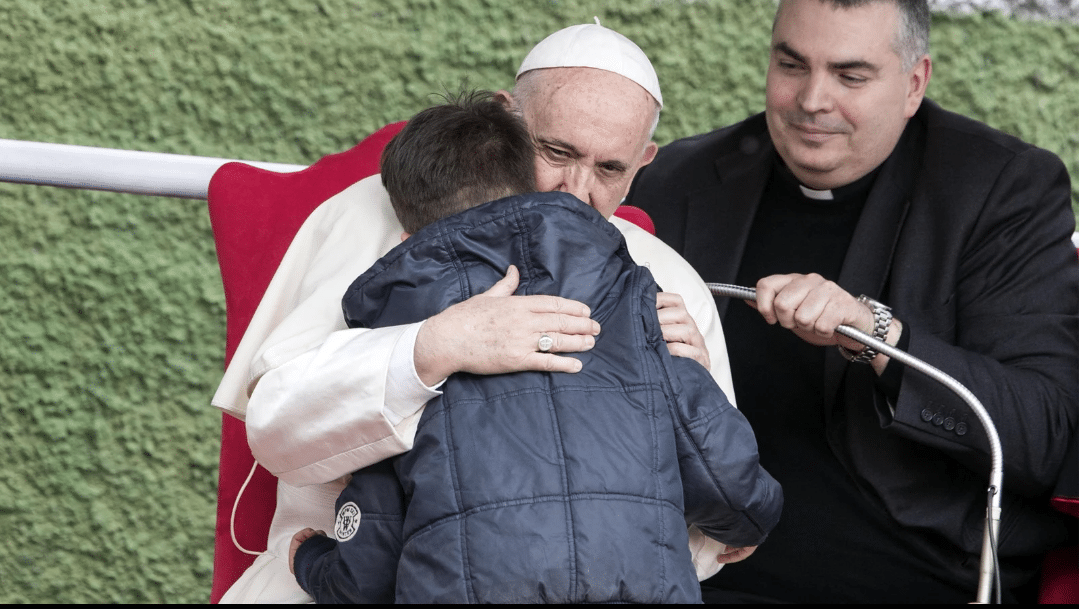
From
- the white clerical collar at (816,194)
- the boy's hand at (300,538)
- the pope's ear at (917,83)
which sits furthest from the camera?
the white clerical collar at (816,194)

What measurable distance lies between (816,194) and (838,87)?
0.28 meters

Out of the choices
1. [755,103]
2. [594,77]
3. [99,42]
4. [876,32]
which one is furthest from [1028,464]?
[99,42]

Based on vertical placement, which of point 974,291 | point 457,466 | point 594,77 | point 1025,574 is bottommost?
point 1025,574

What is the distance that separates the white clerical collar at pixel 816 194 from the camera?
2.47 m

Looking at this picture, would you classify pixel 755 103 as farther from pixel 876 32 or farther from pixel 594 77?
pixel 594 77

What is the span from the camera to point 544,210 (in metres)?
1.34

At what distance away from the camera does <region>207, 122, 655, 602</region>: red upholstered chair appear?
78.1 inches

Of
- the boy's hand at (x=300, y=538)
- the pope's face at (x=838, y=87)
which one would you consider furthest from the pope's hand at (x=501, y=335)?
the pope's face at (x=838, y=87)

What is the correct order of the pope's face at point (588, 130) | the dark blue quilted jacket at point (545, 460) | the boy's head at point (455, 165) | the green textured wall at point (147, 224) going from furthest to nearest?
the green textured wall at point (147, 224), the pope's face at point (588, 130), the boy's head at point (455, 165), the dark blue quilted jacket at point (545, 460)

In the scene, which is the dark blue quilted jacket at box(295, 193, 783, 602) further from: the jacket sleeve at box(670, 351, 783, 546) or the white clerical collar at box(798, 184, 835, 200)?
the white clerical collar at box(798, 184, 835, 200)

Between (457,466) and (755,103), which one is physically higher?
(755,103)

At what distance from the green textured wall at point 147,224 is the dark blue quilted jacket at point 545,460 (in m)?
2.03

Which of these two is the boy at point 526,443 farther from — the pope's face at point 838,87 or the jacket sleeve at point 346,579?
the pope's face at point 838,87

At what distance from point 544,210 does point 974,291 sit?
120 cm
